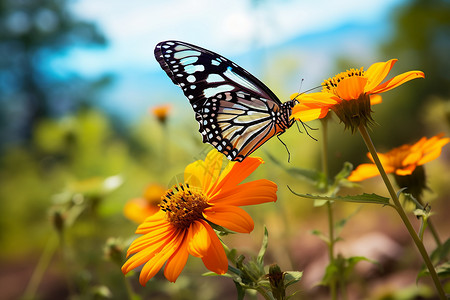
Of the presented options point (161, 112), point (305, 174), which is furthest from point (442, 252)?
point (161, 112)

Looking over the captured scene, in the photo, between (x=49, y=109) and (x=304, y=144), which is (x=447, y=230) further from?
(x=49, y=109)

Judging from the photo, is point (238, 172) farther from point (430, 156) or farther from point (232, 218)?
point (430, 156)


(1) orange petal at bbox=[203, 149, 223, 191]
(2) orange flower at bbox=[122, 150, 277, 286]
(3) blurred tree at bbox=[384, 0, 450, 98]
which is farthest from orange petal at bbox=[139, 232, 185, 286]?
(3) blurred tree at bbox=[384, 0, 450, 98]

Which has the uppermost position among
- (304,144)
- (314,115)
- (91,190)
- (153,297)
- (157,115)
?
(314,115)

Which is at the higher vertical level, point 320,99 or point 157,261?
point 320,99

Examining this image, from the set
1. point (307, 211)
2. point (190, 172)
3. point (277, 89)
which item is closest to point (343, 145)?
point (307, 211)

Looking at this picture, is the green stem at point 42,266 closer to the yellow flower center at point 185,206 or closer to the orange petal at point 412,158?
the yellow flower center at point 185,206

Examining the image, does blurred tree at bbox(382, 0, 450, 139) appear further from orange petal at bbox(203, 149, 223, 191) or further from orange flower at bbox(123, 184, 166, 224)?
orange petal at bbox(203, 149, 223, 191)
